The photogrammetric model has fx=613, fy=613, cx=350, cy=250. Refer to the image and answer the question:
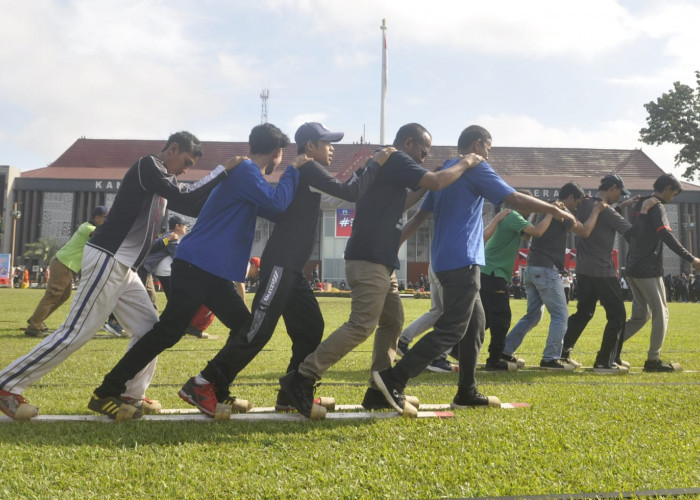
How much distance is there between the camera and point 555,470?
2578 millimetres

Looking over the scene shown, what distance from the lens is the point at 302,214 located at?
3701mm

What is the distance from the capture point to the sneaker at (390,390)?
3.61m

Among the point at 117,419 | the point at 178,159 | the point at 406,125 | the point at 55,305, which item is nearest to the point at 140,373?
the point at 117,419

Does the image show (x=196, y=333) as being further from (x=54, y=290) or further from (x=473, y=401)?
(x=473, y=401)

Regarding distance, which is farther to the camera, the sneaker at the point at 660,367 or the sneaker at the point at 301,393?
the sneaker at the point at 660,367

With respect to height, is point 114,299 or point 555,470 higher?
point 114,299

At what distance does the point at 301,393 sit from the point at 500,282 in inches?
131

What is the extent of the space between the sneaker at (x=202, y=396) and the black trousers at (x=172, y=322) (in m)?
0.28

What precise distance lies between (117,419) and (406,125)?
2.53 meters

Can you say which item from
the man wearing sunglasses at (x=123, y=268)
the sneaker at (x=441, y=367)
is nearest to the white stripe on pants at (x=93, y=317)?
the man wearing sunglasses at (x=123, y=268)

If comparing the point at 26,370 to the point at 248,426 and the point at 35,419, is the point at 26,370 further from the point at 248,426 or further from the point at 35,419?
the point at 248,426

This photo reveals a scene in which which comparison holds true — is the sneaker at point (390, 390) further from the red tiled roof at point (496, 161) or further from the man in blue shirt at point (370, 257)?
the red tiled roof at point (496, 161)

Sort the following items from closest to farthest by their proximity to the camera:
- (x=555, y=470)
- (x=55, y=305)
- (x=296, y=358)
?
1. (x=555, y=470)
2. (x=296, y=358)
3. (x=55, y=305)

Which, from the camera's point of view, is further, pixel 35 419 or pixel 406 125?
pixel 406 125
